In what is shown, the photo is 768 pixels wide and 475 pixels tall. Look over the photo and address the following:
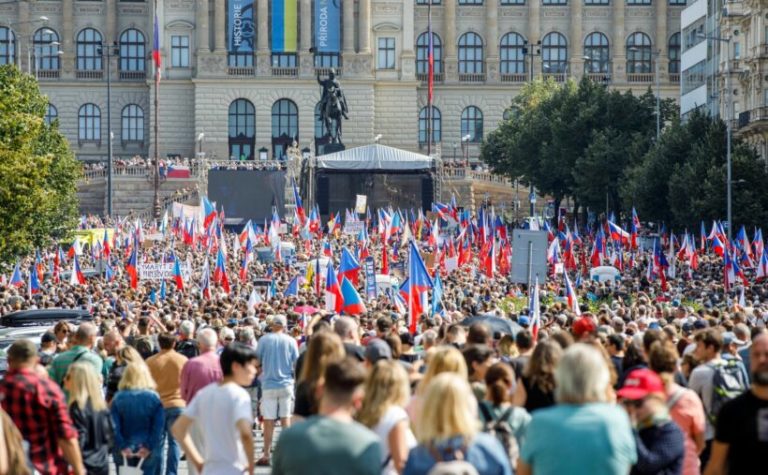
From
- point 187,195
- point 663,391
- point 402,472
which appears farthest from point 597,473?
point 187,195

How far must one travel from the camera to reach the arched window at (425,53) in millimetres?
110875

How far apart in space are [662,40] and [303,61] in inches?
829

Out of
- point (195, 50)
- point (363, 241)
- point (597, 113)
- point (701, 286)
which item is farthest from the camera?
point (195, 50)

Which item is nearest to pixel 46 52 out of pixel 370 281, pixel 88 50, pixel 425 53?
pixel 88 50

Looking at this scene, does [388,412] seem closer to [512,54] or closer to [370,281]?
[370,281]

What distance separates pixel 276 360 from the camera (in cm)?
1895

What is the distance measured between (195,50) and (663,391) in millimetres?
95543

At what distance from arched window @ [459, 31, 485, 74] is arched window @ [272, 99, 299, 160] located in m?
10.7

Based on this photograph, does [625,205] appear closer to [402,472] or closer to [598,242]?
[598,242]

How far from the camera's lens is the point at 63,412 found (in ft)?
42.0

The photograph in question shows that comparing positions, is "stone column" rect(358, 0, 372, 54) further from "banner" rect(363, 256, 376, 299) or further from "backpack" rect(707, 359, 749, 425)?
"backpack" rect(707, 359, 749, 425)

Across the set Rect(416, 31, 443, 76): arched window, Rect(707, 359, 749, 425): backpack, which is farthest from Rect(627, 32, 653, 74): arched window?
Rect(707, 359, 749, 425): backpack

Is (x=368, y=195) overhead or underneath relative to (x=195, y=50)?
underneath

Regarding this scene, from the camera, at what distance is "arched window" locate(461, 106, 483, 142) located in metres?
110
